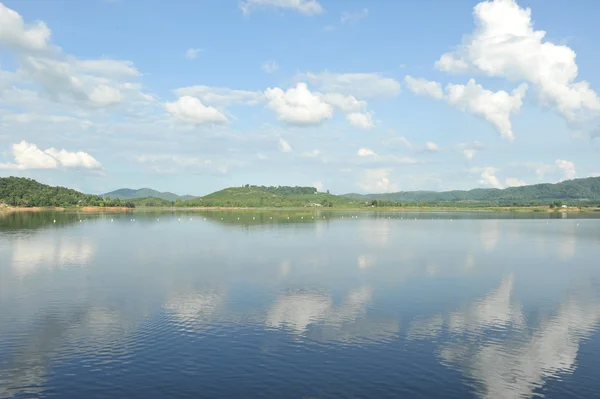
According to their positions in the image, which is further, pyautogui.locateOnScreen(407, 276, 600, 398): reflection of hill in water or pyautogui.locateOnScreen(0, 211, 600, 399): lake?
pyautogui.locateOnScreen(407, 276, 600, 398): reflection of hill in water

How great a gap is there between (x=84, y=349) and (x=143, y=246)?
57713 mm

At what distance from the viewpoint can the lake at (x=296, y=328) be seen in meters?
22.9

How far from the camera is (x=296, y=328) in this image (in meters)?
31.6

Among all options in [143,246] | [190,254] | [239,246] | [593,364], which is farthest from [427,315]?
[143,246]

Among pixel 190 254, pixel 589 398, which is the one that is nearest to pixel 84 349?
pixel 589 398

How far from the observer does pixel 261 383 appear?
22.7 m

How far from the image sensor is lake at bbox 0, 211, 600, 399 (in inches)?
901

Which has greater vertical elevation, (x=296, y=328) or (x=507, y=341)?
(x=296, y=328)

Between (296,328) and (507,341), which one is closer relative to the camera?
(507,341)

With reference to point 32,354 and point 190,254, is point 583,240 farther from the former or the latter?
point 32,354

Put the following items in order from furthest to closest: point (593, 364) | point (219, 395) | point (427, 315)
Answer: point (427, 315) → point (593, 364) → point (219, 395)

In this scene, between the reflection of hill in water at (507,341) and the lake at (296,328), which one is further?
the reflection of hill in water at (507,341)

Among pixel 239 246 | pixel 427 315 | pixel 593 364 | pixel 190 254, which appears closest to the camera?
pixel 593 364

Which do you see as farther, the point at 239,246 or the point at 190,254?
the point at 239,246
